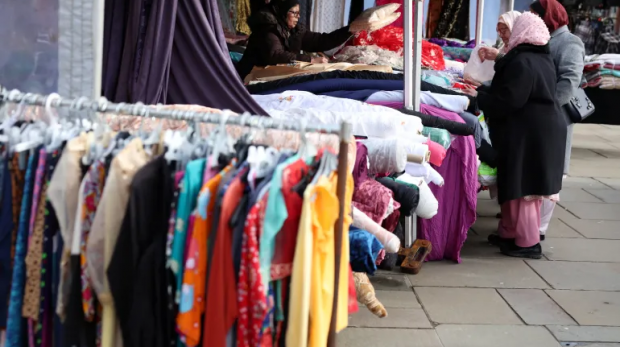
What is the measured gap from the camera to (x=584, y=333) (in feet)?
11.9

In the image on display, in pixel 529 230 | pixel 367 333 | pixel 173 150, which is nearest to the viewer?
pixel 173 150

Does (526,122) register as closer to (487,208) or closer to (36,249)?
(487,208)

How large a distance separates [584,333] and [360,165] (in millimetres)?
1776

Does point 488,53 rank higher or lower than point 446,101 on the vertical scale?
higher

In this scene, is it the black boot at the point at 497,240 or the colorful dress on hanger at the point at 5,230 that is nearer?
the colorful dress on hanger at the point at 5,230

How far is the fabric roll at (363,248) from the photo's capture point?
2.38 meters

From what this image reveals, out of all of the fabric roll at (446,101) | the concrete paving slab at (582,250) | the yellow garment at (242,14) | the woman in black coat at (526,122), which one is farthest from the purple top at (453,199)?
the yellow garment at (242,14)

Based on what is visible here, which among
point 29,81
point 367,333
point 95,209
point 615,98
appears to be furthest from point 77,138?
point 615,98

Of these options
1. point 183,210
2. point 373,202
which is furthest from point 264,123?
point 373,202

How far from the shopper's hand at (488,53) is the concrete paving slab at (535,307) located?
2.06m

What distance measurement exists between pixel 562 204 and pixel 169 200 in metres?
5.40

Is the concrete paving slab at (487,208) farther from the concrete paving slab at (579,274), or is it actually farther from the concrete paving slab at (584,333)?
the concrete paving slab at (584,333)

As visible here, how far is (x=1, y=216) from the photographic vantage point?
2.08 meters

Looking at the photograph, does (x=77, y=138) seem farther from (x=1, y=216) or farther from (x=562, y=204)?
(x=562, y=204)
